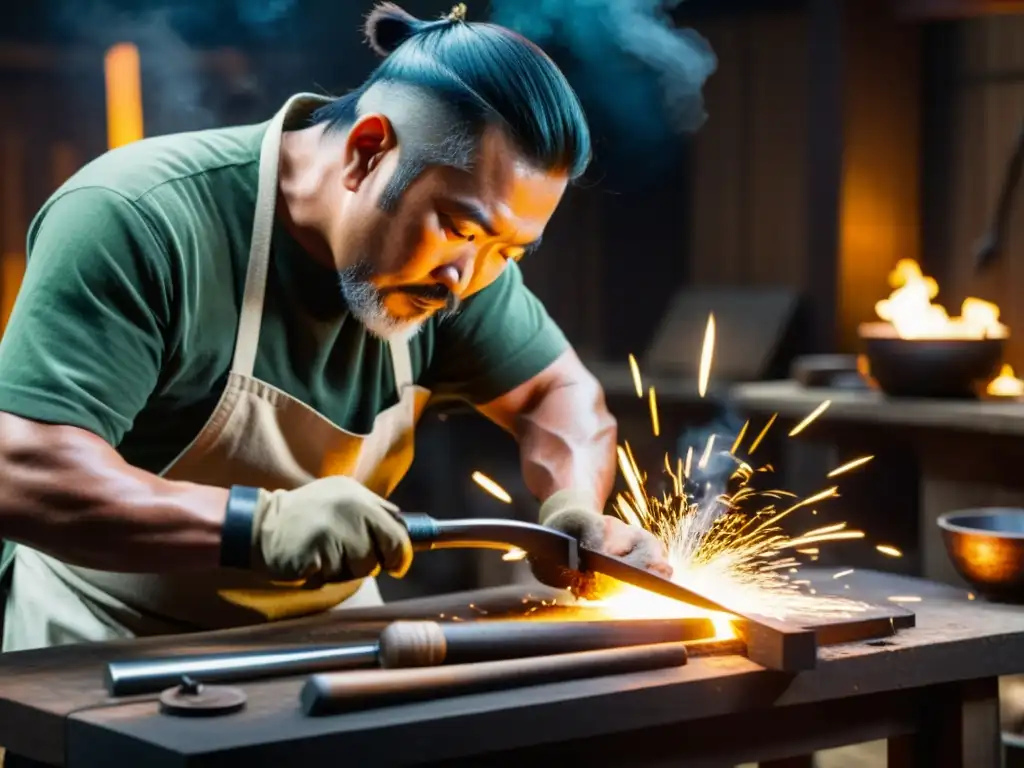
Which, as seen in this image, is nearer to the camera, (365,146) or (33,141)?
(365,146)

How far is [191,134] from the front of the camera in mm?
3061

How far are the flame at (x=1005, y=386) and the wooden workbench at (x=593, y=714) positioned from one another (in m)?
2.58

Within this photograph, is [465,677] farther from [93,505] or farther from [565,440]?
[565,440]

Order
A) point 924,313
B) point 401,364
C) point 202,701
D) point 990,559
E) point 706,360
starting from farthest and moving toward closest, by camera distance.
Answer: point 924,313
point 706,360
point 401,364
point 990,559
point 202,701

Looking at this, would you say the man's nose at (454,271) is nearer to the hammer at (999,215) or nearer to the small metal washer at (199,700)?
the small metal washer at (199,700)

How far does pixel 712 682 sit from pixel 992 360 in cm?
324

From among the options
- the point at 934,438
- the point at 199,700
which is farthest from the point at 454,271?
the point at 934,438

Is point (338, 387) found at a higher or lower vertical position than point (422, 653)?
higher

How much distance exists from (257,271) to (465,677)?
0.95 meters

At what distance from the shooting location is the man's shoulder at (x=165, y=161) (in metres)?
2.79

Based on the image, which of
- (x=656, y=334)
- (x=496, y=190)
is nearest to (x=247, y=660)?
(x=496, y=190)

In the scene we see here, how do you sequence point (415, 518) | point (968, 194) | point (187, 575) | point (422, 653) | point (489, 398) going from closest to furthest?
point (422, 653) < point (415, 518) < point (187, 575) < point (489, 398) < point (968, 194)

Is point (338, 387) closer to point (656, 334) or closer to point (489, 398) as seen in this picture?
point (489, 398)

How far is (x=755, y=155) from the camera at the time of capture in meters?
7.11
